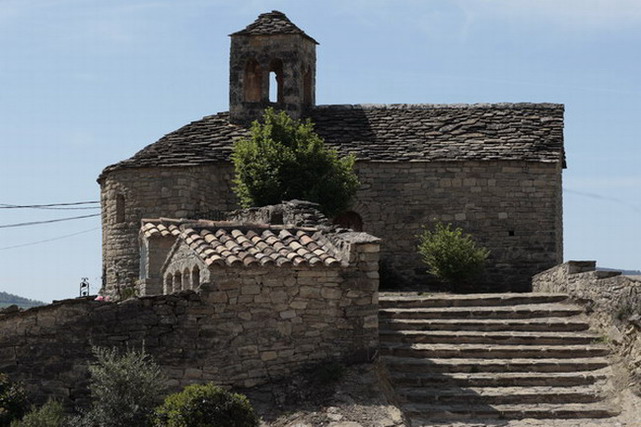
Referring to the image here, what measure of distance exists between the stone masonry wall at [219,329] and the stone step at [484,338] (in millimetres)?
2031

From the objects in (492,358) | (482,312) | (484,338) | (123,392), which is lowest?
(123,392)

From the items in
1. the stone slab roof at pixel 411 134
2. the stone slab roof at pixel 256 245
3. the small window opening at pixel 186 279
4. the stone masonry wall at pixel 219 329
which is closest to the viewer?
the stone masonry wall at pixel 219 329

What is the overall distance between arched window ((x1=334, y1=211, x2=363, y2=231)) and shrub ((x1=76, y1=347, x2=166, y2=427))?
45.0ft

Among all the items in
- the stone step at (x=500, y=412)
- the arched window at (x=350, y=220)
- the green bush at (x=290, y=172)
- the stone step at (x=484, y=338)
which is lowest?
the stone step at (x=500, y=412)

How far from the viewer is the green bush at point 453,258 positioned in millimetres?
28172

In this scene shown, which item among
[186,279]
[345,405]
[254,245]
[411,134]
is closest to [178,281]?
[186,279]

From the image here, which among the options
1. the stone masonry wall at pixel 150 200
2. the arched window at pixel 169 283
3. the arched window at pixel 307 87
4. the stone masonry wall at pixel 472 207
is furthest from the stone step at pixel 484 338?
the arched window at pixel 307 87

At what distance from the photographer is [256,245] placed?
19.7 m

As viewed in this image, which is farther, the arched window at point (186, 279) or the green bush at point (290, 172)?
the green bush at point (290, 172)

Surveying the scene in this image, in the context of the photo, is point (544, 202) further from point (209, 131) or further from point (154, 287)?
point (154, 287)

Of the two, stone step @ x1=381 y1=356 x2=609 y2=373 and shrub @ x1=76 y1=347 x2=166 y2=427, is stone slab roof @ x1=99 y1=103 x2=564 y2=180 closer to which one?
stone step @ x1=381 y1=356 x2=609 y2=373

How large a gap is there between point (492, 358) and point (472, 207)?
10174mm

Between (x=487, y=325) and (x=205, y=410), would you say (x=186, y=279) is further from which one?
(x=487, y=325)

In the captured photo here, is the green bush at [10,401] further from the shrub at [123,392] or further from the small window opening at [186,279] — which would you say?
the small window opening at [186,279]
